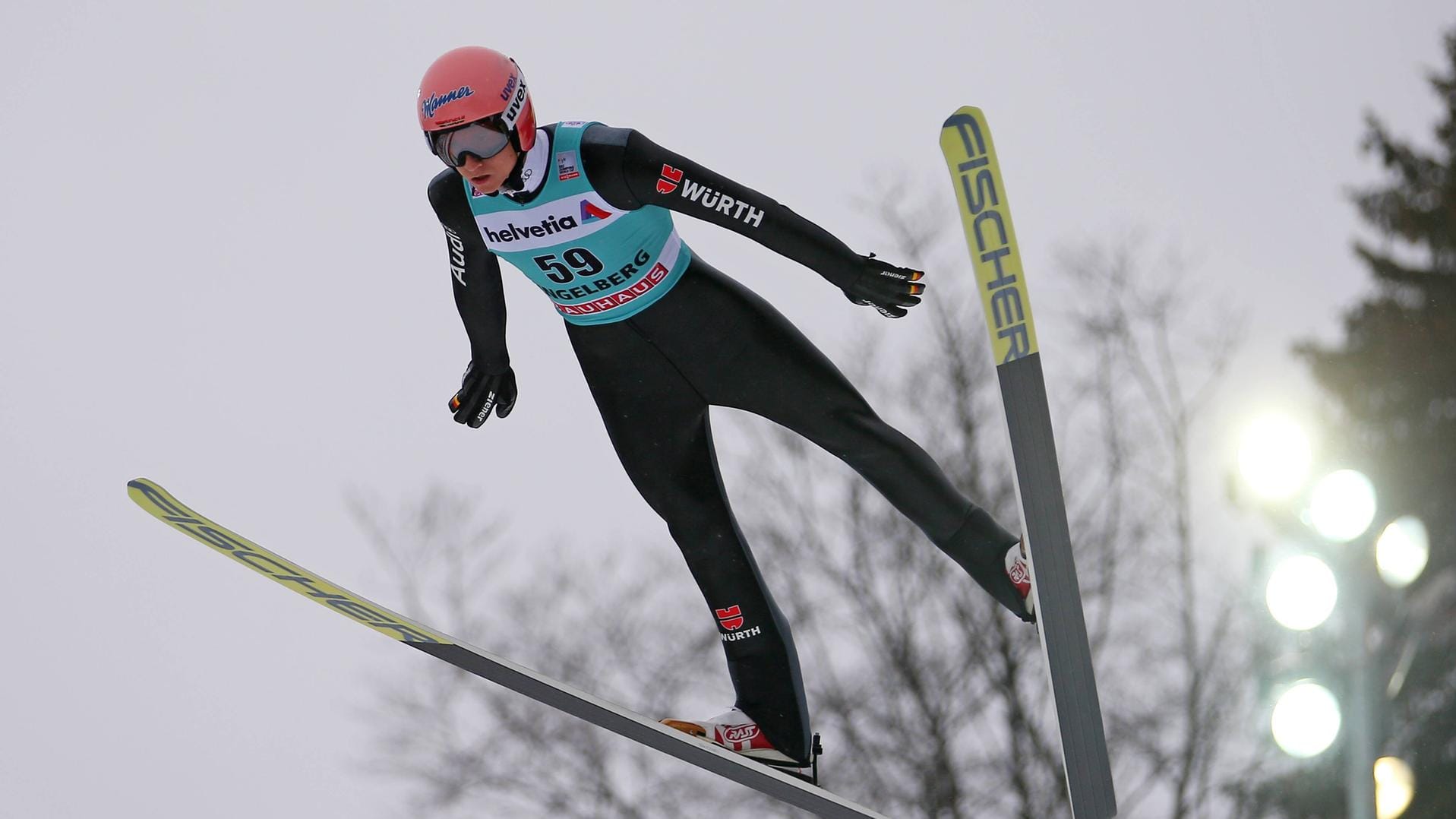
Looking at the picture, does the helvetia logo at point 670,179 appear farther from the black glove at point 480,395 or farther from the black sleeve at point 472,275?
the black glove at point 480,395

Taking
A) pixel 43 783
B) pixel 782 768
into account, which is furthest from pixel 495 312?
pixel 43 783

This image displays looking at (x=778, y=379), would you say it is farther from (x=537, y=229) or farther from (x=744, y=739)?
(x=744, y=739)

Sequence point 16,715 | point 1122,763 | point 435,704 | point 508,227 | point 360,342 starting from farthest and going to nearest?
point 360,342
point 16,715
point 435,704
point 1122,763
point 508,227

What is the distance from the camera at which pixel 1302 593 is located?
5582 mm

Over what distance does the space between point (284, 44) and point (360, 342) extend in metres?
13.9

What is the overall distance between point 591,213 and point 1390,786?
4483 millimetres

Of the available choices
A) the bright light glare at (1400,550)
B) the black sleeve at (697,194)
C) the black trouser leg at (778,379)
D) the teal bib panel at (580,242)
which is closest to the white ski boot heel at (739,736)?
the black trouser leg at (778,379)

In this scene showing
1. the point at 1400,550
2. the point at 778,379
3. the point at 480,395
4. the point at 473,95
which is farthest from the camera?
the point at 1400,550

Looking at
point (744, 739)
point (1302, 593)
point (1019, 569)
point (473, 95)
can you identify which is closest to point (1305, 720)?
point (1302, 593)

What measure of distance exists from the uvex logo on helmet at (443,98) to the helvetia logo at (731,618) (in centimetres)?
143

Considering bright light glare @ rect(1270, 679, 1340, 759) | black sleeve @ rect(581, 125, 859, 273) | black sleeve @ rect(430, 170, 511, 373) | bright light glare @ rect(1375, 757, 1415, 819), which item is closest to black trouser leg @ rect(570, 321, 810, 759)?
black sleeve @ rect(430, 170, 511, 373)

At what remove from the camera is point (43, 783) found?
45.3 ft

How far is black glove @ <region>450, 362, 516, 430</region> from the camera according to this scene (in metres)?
3.67

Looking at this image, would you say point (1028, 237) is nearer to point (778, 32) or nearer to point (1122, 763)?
point (778, 32)
